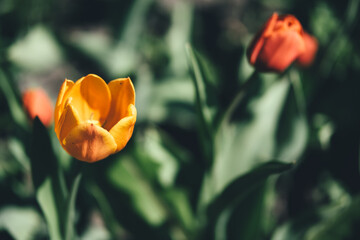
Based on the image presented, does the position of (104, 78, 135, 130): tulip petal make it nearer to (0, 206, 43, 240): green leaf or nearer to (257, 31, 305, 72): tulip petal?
(257, 31, 305, 72): tulip petal

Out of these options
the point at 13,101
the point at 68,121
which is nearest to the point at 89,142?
the point at 68,121

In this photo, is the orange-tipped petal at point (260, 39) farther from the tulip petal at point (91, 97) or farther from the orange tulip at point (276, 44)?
the tulip petal at point (91, 97)

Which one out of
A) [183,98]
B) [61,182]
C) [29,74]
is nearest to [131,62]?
[183,98]

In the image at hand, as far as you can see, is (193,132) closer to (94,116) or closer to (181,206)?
(181,206)

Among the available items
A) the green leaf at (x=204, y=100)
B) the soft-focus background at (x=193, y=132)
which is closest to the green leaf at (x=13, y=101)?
the soft-focus background at (x=193, y=132)

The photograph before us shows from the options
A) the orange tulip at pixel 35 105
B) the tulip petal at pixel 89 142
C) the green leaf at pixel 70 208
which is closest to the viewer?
the tulip petal at pixel 89 142

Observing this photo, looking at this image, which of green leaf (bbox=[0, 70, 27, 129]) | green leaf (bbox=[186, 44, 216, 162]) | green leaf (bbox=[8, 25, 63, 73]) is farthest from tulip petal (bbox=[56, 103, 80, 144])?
green leaf (bbox=[8, 25, 63, 73])
